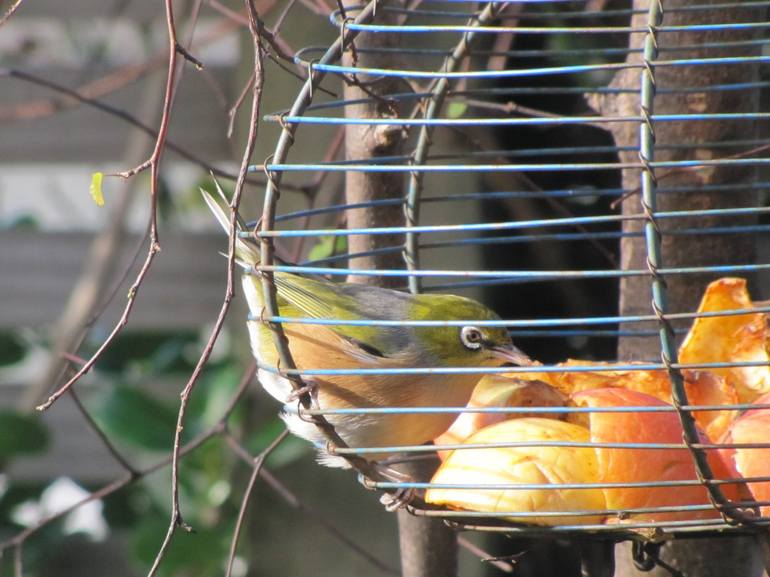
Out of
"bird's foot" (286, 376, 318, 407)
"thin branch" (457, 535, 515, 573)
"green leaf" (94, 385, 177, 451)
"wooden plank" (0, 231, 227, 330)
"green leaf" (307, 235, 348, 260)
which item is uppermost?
"wooden plank" (0, 231, 227, 330)

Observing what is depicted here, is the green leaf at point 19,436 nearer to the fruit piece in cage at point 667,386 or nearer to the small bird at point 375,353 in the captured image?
the small bird at point 375,353

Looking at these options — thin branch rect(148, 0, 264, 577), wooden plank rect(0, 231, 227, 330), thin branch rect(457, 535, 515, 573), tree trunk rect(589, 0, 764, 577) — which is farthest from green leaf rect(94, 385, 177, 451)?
thin branch rect(148, 0, 264, 577)

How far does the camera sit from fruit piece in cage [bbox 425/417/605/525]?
4.63ft

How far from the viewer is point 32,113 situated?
3240 mm

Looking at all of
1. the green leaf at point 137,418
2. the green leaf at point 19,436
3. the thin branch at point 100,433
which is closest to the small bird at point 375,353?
the thin branch at point 100,433

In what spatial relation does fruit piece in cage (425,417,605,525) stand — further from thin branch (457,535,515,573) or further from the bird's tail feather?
the bird's tail feather

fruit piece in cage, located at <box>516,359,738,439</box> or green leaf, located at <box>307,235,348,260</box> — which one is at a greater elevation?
green leaf, located at <box>307,235,348,260</box>

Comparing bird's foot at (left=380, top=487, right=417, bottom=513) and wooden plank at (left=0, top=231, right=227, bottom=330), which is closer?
bird's foot at (left=380, top=487, right=417, bottom=513)

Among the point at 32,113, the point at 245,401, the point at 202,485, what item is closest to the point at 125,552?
the point at 202,485

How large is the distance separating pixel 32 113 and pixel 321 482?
5.39ft

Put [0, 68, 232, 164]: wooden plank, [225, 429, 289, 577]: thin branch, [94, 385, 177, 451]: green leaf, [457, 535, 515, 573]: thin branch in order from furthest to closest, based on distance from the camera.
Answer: [0, 68, 232, 164]: wooden plank → [94, 385, 177, 451]: green leaf → [225, 429, 289, 577]: thin branch → [457, 535, 515, 573]: thin branch

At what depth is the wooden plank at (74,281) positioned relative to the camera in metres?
4.43

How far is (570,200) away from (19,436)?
237cm

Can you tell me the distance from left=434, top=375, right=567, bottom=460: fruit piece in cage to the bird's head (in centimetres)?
6
